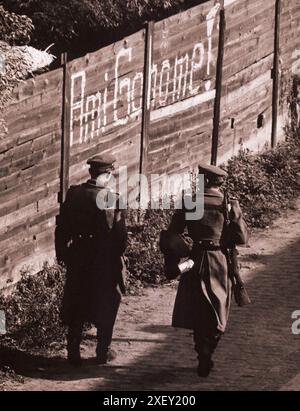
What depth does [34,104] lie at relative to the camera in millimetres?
13414

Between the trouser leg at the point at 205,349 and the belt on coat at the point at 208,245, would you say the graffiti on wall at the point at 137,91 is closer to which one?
the belt on coat at the point at 208,245

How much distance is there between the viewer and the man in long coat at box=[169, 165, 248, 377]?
11.5 meters

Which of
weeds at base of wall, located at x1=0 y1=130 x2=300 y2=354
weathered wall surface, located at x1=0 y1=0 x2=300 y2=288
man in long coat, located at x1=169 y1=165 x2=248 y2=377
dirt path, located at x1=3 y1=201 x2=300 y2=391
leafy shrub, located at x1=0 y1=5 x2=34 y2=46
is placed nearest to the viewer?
dirt path, located at x1=3 y1=201 x2=300 y2=391

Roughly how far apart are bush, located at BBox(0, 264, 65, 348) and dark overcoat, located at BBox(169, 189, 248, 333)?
1.34 meters

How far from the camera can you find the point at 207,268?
11633 millimetres

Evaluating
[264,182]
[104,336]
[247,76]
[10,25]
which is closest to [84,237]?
[104,336]

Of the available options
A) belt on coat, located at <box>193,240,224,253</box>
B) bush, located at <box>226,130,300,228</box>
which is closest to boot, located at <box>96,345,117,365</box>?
belt on coat, located at <box>193,240,224,253</box>

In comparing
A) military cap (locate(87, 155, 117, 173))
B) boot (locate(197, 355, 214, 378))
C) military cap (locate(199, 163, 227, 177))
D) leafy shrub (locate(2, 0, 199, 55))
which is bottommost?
boot (locate(197, 355, 214, 378))

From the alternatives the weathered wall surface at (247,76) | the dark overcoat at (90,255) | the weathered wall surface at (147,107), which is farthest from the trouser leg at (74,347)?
the weathered wall surface at (247,76)

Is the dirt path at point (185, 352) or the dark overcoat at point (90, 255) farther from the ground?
the dark overcoat at point (90, 255)

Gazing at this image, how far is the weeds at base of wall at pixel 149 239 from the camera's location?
40.8 feet

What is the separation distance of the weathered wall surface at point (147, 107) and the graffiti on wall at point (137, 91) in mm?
12

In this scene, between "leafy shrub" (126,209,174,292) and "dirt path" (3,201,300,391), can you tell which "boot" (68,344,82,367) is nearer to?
"dirt path" (3,201,300,391)

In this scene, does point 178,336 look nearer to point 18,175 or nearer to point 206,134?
point 18,175
